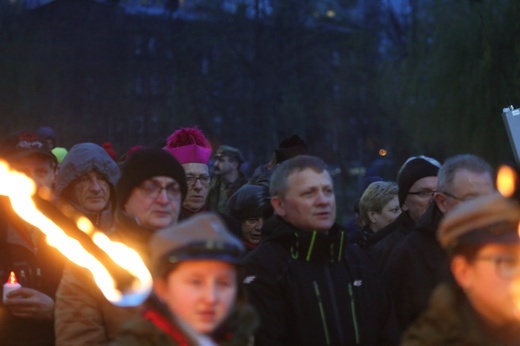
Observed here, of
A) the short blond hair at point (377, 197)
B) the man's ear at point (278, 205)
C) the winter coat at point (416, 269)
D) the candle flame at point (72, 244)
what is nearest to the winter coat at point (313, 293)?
the man's ear at point (278, 205)

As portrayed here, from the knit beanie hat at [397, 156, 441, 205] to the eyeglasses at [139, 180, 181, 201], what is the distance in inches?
87.1

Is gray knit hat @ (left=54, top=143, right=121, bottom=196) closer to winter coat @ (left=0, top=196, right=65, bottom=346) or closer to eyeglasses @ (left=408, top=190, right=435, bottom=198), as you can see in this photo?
winter coat @ (left=0, top=196, right=65, bottom=346)

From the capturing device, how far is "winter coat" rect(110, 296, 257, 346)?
3826 millimetres

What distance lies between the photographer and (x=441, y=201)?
19.7ft

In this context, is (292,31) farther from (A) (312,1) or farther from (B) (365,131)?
(B) (365,131)

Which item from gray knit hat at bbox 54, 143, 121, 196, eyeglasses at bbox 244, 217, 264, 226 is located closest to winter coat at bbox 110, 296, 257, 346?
gray knit hat at bbox 54, 143, 121, 196

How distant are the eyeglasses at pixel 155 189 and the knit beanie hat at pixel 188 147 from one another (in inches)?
81.4

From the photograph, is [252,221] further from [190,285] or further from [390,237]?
[190,285]

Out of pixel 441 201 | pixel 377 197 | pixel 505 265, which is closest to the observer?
pixel 505 265

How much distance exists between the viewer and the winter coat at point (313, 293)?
5359 millimetres

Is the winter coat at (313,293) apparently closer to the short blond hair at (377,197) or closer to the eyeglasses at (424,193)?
the eyeglasses at (424,193)

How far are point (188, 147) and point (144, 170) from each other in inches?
83.5

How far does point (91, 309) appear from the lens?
498 cm

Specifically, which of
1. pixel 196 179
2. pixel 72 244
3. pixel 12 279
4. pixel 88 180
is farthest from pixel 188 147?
pixel 72 244
